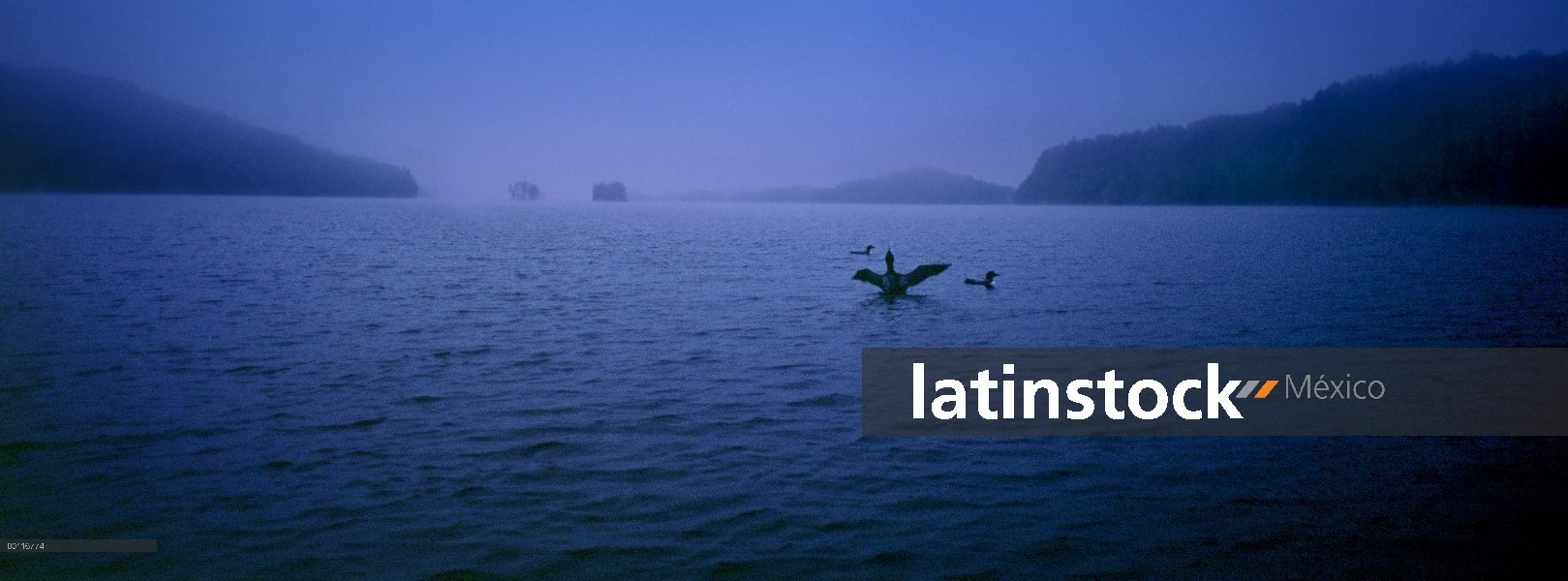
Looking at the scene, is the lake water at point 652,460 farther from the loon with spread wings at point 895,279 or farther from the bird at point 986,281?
the bird at point 986,281

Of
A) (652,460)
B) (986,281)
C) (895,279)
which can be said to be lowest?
(652,460)

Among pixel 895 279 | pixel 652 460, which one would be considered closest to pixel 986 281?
pixel 895 279

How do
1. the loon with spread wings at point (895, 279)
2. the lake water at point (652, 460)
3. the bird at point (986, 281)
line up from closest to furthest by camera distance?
the lake water at point (652, 460) < the loon with spread wings at point (895, 279) < the bird at point (986, 281)

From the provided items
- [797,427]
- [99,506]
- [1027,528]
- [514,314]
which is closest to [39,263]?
[514,314]

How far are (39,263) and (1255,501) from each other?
4398 centimetres

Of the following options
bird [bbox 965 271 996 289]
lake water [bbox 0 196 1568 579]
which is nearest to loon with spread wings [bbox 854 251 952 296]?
lake water [bbox 0 196 1568 579]

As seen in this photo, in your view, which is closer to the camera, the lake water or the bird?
the lake water

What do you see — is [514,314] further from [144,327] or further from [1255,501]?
[1255,501]

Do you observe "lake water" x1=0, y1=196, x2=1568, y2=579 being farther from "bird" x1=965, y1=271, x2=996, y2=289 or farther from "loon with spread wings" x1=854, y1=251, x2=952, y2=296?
"bird" x1=965, y1=271, x2=996, y2=289

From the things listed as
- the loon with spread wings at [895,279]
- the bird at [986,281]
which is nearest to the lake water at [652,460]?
the loon with spread wings at [895,279]

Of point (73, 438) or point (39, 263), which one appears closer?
point (73, 438)

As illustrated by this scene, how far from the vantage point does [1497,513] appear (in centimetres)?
873

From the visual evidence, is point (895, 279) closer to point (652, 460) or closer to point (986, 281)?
point (986, 281)

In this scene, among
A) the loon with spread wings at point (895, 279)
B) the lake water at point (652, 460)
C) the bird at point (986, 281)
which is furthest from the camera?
the bird at point (986, 281)
